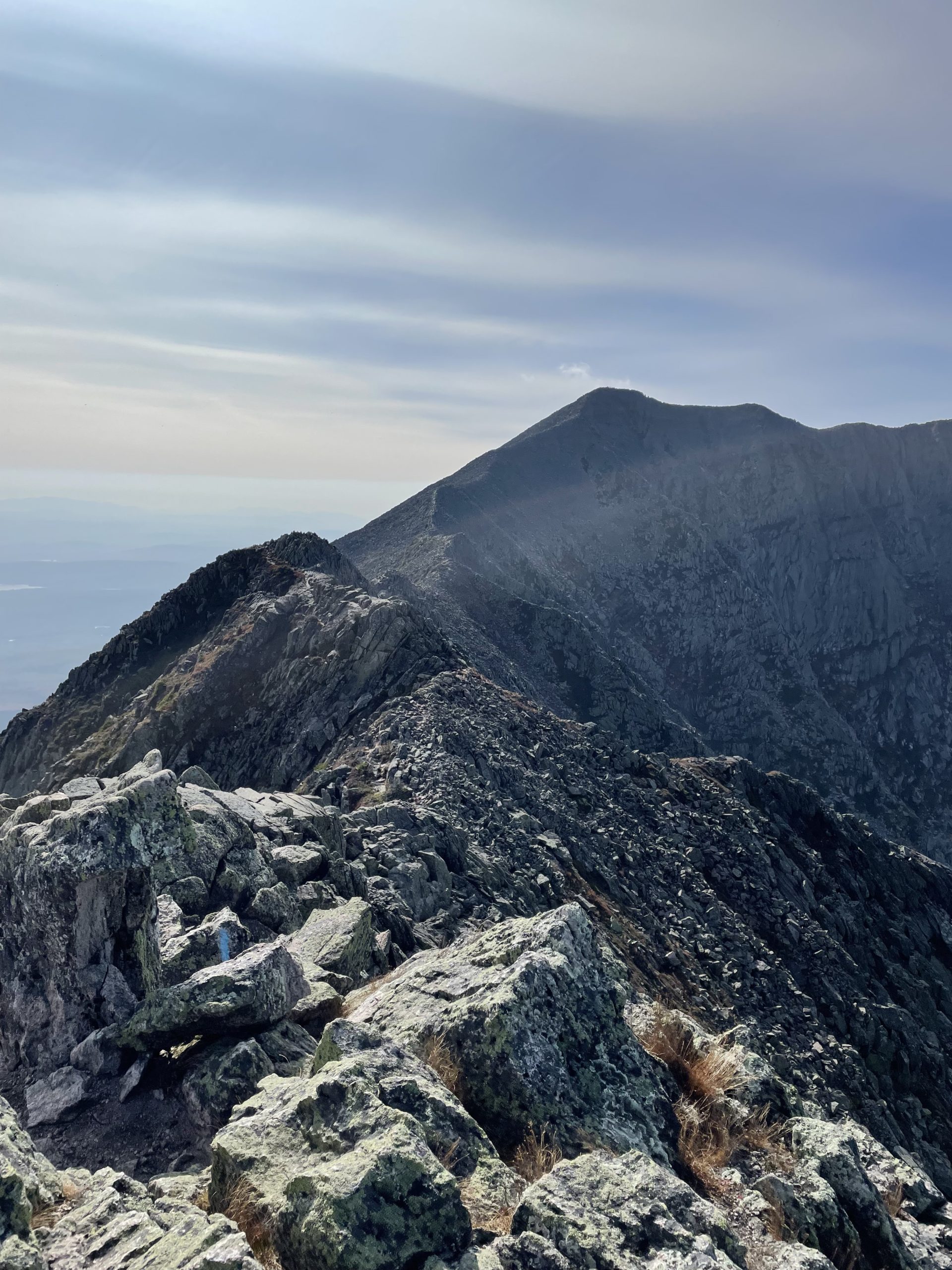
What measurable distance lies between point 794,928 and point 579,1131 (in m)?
32.4

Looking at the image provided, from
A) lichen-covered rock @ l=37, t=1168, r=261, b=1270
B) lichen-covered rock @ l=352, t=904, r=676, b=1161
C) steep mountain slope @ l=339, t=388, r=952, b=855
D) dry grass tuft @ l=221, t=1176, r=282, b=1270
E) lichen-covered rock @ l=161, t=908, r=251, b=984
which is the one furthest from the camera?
steep mountain slope @ l=339, t=388, r=952, b=855

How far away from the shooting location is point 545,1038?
9836mm

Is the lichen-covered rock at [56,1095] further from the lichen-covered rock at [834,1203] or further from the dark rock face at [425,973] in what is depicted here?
the lichen-covered rock at [834,1203]

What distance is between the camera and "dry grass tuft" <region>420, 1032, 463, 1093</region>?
31.0ft

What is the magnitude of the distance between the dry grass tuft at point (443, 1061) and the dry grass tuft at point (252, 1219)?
2.36 m

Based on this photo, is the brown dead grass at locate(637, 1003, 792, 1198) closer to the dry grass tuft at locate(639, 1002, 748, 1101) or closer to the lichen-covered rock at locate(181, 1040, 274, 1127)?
the dry grass tuft at locate(639, 1002, 748, 1101)

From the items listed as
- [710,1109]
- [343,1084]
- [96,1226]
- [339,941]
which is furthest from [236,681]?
[96,1226]

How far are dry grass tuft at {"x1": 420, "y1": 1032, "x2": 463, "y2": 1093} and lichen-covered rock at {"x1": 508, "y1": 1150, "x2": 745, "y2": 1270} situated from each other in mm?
2048

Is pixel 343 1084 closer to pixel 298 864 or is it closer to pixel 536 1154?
pixel 536 1154

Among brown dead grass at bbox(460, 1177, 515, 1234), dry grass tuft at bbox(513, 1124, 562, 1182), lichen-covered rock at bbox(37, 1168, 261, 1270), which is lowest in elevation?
dry grass tuft at bbox(513, 1124, 562, 1182)

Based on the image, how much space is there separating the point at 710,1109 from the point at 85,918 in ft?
28.5

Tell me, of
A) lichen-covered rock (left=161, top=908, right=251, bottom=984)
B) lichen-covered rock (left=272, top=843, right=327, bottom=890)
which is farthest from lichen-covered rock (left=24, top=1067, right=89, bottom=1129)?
lichen-covered rock (left=272, top=843, right=327, bottom=890)

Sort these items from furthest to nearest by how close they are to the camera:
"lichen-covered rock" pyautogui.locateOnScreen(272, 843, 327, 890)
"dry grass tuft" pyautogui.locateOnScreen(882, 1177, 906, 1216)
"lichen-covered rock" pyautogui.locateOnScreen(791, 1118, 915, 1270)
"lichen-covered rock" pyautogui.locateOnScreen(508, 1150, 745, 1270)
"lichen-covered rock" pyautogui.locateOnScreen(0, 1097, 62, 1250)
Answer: "lichen-covered rock" pyautogui.locateOnScreen(272, 843, 327, 890)
"dry grass tuft" pyautogui.locateOnScreen(882, 1177, 906, 1216)
"lichen-covered rock" pyautogui.locateOnScreen(791, 1118, 915, 1270)
"lichen-covered rock" pyautogui.locateOnScreen(508, 1150, 745, 1270)
"lichen-covered rock" pyautogui.locateOnScreen(0, 1097, 62, 1250)

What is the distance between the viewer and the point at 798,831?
51.8m
